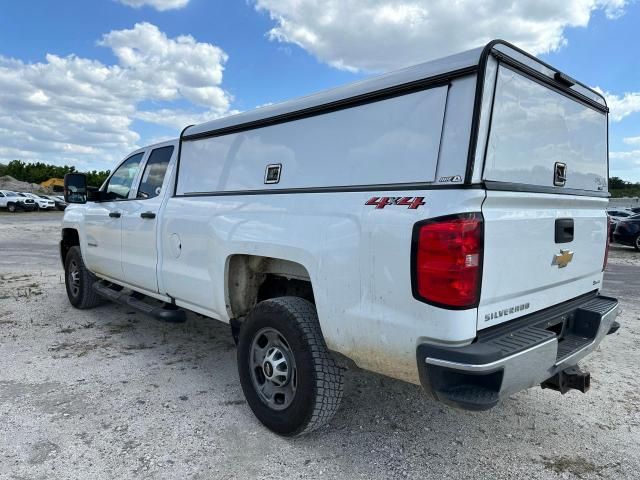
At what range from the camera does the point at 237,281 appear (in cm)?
371

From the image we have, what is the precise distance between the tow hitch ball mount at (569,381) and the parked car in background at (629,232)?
15.8 m

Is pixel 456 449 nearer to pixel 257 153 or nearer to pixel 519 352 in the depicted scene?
pixel 519 352

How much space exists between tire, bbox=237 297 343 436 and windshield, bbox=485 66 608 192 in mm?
1415

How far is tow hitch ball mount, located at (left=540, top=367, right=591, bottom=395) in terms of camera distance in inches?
117

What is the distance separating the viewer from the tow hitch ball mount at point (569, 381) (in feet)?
9.75

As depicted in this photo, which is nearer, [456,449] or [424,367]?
[424,367]

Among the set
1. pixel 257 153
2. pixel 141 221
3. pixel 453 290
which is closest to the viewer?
pixel 453 290

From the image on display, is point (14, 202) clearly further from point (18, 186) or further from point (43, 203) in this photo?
point (18, 186)

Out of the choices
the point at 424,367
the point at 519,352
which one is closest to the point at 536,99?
the point at 519,352

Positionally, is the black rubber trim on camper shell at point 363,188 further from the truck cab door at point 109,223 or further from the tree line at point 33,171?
the tree line at point 33,171

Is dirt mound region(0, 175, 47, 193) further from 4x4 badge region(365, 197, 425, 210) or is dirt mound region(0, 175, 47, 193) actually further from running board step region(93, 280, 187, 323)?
4x4 badge region(365, 197, 425, 210)

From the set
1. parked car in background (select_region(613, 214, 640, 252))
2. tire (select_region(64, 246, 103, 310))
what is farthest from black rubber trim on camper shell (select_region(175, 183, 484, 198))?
parked car in background (select_region(613, 214, 640, 252))

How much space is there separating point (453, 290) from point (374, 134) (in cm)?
101

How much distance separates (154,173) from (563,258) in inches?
146
